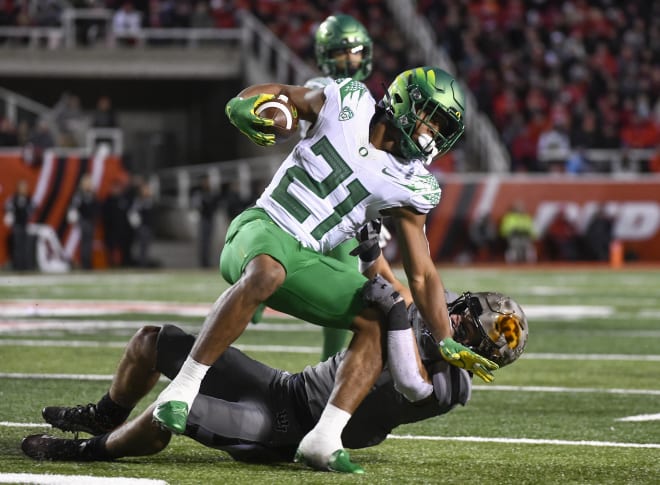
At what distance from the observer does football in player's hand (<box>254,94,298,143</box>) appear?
15.1 ft

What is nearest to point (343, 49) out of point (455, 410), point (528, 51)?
point (455, 410)

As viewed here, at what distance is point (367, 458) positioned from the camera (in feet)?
15.6

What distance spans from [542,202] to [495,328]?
1729 centimetres

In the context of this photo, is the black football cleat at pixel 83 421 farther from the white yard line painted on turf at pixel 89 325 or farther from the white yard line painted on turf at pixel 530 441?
the white yard line painted on turf at pixel 89 325

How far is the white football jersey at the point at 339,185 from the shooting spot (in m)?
4.66

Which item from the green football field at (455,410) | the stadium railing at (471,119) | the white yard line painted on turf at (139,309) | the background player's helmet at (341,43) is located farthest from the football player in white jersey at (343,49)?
the stadium railing at (471,119)

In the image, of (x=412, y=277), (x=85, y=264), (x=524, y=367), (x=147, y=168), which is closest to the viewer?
(x=412, y=277)

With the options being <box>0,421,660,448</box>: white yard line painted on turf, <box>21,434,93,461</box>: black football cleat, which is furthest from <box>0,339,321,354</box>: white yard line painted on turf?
<box>21,434,93,461</box>: black football cleat

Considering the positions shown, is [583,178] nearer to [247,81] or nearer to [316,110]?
[247,81]

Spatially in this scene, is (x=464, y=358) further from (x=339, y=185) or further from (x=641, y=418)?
(x=641, y=418)

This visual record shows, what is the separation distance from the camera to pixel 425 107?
465 cm

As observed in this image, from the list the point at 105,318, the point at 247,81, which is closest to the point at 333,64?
the point at 105,318

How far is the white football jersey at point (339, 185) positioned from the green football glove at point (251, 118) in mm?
181

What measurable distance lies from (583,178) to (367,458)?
56.4ft
